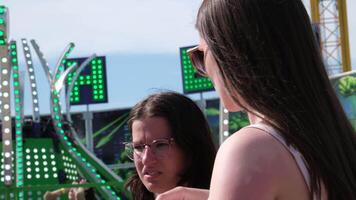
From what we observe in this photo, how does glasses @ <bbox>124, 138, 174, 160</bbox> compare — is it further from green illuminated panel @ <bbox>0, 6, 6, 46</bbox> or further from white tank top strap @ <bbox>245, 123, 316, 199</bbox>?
green illuminated panel @ <bbox>0, 6, 6, 46</bbox>

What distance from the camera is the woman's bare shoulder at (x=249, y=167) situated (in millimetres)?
1231

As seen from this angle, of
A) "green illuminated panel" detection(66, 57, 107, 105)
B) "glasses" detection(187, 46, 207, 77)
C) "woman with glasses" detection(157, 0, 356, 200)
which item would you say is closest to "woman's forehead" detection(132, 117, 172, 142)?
"glasses" detection(187, 46, 207, 77)

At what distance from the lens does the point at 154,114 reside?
277 cm

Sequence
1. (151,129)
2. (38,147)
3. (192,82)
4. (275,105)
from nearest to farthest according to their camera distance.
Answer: (275,105) → (151,129) → (38,147) → (192,82)

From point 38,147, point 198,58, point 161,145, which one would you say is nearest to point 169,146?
point 161,145

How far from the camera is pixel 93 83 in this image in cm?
2277

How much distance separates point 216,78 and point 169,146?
1306mm

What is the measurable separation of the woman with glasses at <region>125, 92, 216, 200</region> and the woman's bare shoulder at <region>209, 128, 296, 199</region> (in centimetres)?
137

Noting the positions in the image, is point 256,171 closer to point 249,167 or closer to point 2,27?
point 249,167

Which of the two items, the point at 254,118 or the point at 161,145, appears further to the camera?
the point at 161,145

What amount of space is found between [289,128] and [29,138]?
1162 centimetres

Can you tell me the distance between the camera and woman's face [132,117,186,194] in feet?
8.61

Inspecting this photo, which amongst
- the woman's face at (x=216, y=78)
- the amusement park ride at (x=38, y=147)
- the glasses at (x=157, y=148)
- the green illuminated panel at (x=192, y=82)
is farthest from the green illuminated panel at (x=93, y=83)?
the woman's face at (x=216, y=78)

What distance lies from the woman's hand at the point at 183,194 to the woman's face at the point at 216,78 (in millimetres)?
292
